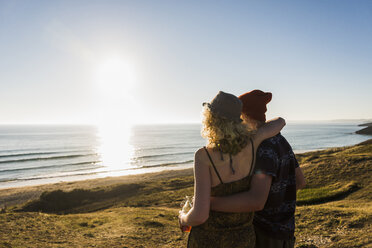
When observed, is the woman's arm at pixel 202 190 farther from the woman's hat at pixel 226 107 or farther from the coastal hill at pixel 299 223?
Result: the coastal hill at pixel 299 223

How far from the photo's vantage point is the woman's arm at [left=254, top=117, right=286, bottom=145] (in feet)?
7.13

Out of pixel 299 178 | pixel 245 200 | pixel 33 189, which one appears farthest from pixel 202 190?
pixel 33 189

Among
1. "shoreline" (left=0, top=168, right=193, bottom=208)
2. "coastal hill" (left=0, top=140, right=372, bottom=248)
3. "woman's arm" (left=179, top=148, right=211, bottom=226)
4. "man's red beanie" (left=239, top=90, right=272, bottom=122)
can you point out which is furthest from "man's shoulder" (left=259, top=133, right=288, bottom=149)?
"shoreline" (left=0, top=168, right=193, bottom=208)

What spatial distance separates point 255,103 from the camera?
237cm

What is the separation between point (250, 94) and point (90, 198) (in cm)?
2123

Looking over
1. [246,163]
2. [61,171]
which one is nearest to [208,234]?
[246,163]

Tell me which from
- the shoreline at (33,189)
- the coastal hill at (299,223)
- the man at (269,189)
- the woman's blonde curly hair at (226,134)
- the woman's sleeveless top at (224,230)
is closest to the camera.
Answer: the woman's blonde curly hair at (226,134)

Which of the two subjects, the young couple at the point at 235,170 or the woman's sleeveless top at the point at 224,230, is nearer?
the young couple at the point at 235,170

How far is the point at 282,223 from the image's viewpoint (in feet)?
8.54

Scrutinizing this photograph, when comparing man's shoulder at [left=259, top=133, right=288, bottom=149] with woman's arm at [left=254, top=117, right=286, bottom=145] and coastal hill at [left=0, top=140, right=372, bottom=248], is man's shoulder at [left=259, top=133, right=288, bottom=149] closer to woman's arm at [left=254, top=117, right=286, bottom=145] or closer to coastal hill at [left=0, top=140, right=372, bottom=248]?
woman's arm at [left=254, top=117, right=286, bottom=145]

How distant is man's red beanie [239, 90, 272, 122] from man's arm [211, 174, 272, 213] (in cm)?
65

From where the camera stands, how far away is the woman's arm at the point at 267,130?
217 centimetres

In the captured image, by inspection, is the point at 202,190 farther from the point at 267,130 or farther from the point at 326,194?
the point at 326,194

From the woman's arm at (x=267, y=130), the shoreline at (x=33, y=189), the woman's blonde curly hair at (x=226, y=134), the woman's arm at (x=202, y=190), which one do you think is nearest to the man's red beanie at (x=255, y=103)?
the woman's arm at (x=267, y=130)
